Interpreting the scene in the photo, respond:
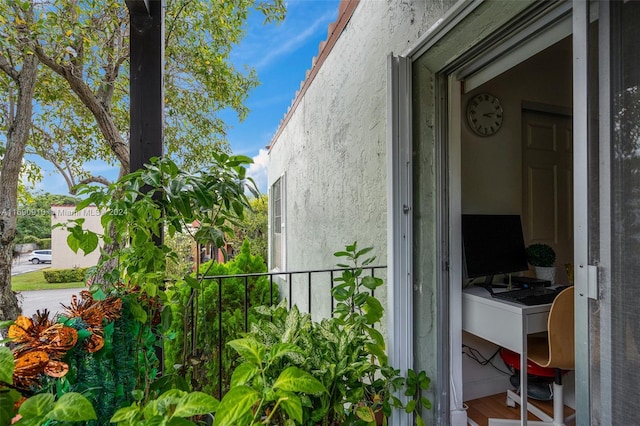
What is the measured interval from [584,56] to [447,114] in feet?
2.45

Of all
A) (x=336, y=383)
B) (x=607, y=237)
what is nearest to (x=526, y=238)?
(x=607, y=237)

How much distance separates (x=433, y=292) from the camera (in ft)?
5.25

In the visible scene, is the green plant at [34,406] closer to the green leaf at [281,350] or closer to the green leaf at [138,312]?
the green leaf at [138,312]

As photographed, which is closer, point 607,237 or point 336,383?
point 607,237

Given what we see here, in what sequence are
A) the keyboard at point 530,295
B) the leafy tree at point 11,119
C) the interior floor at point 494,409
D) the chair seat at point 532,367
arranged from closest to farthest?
the keyboard at point 530,295
the chair seat at point 532,367
the interior floor at point 494,409
the leafy tree at point 11,119

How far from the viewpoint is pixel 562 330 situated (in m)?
1.60

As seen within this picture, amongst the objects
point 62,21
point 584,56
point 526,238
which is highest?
point 62,21

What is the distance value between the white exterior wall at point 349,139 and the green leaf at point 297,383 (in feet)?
3.83

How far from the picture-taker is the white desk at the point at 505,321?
1627 millimetres

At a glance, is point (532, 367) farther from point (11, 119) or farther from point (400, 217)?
point (11, 119)

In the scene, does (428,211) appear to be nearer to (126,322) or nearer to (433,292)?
(433,292)

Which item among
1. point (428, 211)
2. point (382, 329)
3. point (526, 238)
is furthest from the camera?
point (526, 238)

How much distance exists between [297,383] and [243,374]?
0.55ft

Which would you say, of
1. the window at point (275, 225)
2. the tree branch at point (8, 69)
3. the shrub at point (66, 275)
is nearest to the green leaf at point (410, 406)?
the shrub at point (66, 275)
